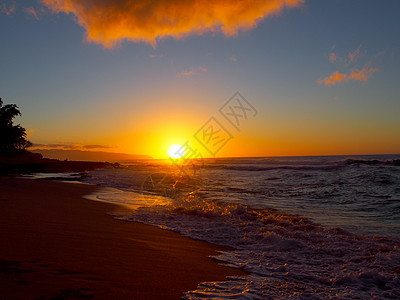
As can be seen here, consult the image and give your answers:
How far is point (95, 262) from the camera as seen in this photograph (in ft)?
12.5

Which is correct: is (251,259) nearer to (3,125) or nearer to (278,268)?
(278,268)

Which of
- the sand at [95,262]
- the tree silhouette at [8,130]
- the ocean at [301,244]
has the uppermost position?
the tree silhouette at [8,130]

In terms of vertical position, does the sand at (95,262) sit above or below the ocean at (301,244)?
above

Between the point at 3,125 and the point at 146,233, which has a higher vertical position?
the point at 3,125

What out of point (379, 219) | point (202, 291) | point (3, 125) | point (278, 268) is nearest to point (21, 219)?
point (202, 291)

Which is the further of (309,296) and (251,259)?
(251,259)

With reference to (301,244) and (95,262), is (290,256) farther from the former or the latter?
(95,262)

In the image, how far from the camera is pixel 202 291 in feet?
10.9

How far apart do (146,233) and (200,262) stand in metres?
2.20

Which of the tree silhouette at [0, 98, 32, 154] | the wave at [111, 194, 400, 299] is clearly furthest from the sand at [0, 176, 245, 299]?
the tree silhouette at [0, 98, 32, 154]

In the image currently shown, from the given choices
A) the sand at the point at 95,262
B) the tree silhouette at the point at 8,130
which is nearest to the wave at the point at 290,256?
the sand at the point at 95,262

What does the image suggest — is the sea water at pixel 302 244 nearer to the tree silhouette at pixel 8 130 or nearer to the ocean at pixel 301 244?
the ocean at pixel 301 244

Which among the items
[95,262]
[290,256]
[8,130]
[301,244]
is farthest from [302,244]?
[8,130]

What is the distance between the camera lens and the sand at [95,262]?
2.92m
